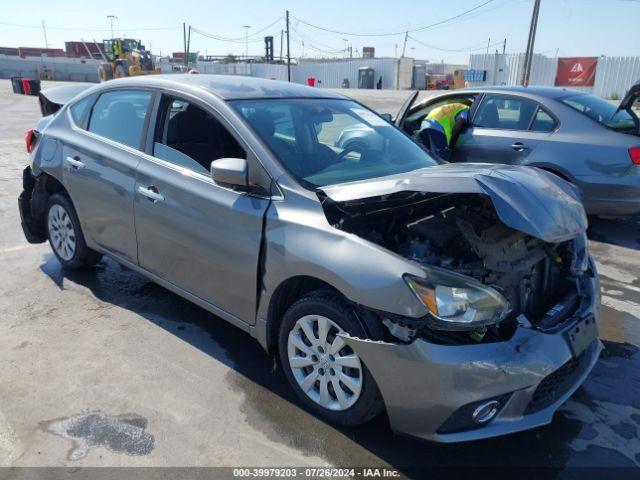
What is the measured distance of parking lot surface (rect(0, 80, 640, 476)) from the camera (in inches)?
101

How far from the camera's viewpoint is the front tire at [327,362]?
2.54 metres

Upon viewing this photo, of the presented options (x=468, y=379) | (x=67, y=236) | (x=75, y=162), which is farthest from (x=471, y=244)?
(x=67, y=236)

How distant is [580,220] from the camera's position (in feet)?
9.05

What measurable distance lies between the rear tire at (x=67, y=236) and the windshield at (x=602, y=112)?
5365mm

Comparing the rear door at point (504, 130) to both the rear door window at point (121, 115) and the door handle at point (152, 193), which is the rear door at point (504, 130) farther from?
the door handle at point (152, 193)

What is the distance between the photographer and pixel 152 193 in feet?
11.5

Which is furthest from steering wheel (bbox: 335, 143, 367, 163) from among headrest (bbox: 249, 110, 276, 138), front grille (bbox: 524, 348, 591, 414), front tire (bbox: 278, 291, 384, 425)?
front grille (bbox: 524, 348, 591, 414)

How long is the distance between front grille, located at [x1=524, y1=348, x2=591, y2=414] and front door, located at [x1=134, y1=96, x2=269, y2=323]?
5.11 feet

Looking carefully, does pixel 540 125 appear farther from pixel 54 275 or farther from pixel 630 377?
pixel 54 275

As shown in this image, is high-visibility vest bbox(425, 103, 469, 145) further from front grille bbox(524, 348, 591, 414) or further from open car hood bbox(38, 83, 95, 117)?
front grille bbox(524, 348, 591, 414)

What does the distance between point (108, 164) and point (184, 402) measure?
1.93 metres

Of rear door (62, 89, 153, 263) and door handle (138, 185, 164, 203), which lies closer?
door handle (138, 185, 164, 203)

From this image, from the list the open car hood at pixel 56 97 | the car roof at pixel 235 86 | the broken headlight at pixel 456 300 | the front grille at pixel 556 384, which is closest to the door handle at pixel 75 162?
the car roof at pixel 235 86

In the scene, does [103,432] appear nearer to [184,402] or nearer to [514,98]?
[184,402]
